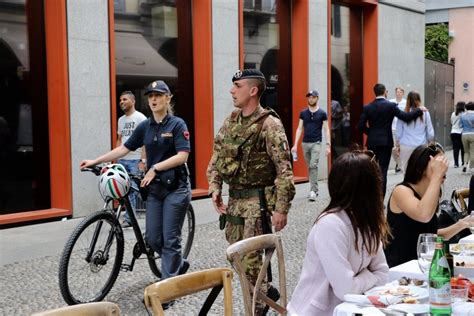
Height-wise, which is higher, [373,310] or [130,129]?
[130,129]

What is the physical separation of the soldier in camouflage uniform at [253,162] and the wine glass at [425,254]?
4.85 feet

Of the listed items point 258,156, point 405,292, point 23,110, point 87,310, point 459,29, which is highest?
point 459,29

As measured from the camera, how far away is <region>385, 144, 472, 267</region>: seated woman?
169 inches

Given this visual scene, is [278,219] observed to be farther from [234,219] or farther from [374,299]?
[374,299]

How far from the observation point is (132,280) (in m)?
6.46

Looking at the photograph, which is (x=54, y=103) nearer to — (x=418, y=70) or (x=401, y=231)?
(x=401, y=231)

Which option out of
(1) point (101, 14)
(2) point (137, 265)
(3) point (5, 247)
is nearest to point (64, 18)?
(1) point (101, 14)

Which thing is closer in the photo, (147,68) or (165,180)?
(165,180)

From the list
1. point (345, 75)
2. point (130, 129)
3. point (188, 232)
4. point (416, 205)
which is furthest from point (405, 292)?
point (345, 75)

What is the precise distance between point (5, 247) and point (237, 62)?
19.5 feet

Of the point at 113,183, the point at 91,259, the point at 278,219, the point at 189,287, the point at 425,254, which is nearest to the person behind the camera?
the point at 189,287

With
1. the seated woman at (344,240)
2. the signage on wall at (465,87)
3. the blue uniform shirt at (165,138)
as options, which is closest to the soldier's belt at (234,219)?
the blue uniform shirt at (165,138)

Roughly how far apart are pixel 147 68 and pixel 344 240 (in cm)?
872

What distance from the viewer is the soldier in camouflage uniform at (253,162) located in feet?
15.6
